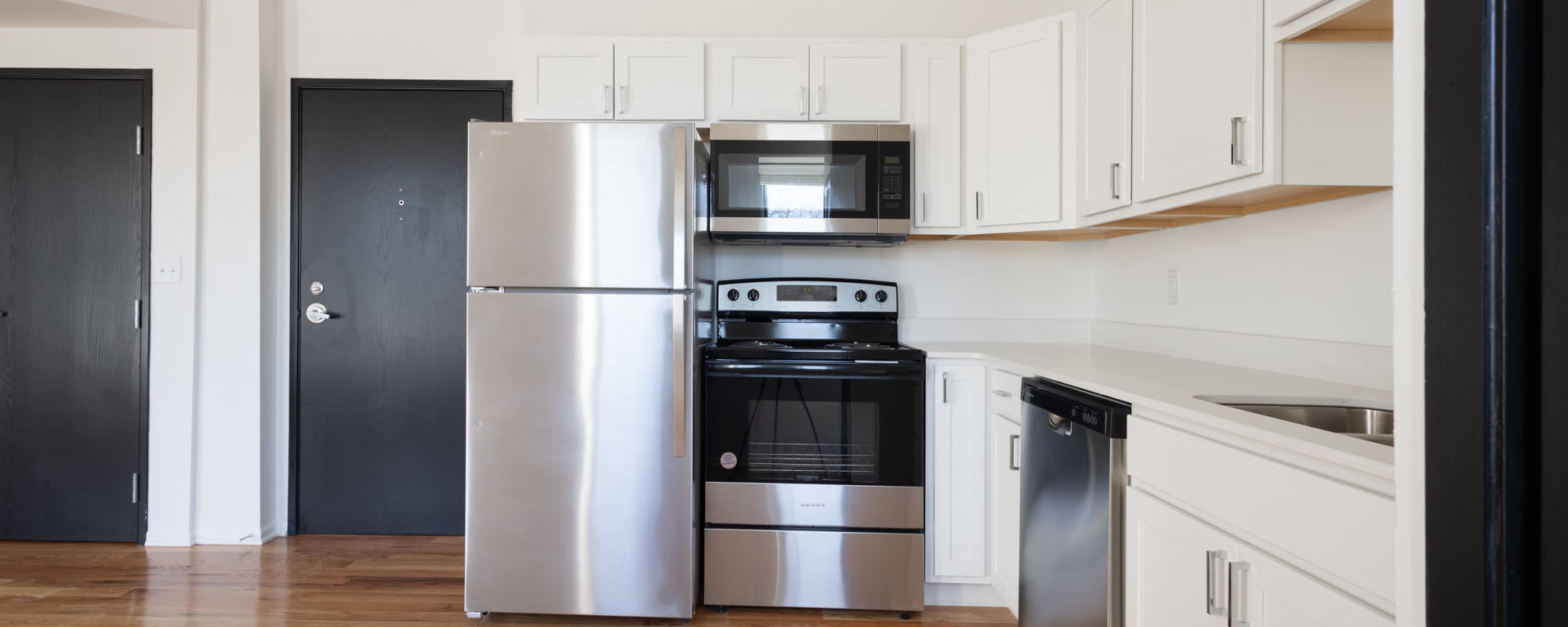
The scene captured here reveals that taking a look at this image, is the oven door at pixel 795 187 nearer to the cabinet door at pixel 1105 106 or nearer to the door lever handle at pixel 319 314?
the cabinet door at pixel 1105 106

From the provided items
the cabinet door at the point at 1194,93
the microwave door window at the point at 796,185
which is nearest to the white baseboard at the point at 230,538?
the microwave door window at the point at 796,185

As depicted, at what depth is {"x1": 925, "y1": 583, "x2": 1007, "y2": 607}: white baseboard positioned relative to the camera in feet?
8.84

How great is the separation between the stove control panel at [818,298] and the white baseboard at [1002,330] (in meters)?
0.16

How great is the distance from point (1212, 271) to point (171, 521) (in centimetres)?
379

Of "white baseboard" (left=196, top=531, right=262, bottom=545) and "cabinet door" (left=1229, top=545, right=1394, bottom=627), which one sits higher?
"cabinet door" (left=1229, top=545, right=1394, bottom=627)

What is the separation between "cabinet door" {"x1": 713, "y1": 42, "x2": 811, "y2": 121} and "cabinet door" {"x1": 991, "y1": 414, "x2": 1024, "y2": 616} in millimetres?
1261

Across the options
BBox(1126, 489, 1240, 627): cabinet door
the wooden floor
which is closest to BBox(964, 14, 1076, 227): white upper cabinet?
BBox(1126, 489, 1240, 627): cabinet door

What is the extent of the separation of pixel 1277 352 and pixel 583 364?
1.85 metres

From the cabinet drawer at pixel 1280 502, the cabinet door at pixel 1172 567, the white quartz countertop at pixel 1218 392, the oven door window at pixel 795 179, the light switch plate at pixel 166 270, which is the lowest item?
the cabinet door at pixel 1172 567

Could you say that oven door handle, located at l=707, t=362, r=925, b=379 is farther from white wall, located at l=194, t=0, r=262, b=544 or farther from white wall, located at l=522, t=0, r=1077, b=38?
white wall, located at l=194, t=0, r=262, b=544

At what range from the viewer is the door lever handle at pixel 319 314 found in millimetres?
3330

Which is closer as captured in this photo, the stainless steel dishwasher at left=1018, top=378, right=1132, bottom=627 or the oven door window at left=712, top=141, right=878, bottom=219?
the stainless steel dishwasher at left=1018, top=378, right=1132, bottom=627

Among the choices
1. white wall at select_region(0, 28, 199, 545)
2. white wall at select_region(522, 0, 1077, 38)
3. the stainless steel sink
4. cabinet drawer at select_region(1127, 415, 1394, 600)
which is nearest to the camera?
cabinet drawer at select_region(1127, 415, 1394, 600)

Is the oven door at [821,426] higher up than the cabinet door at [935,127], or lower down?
lower down
